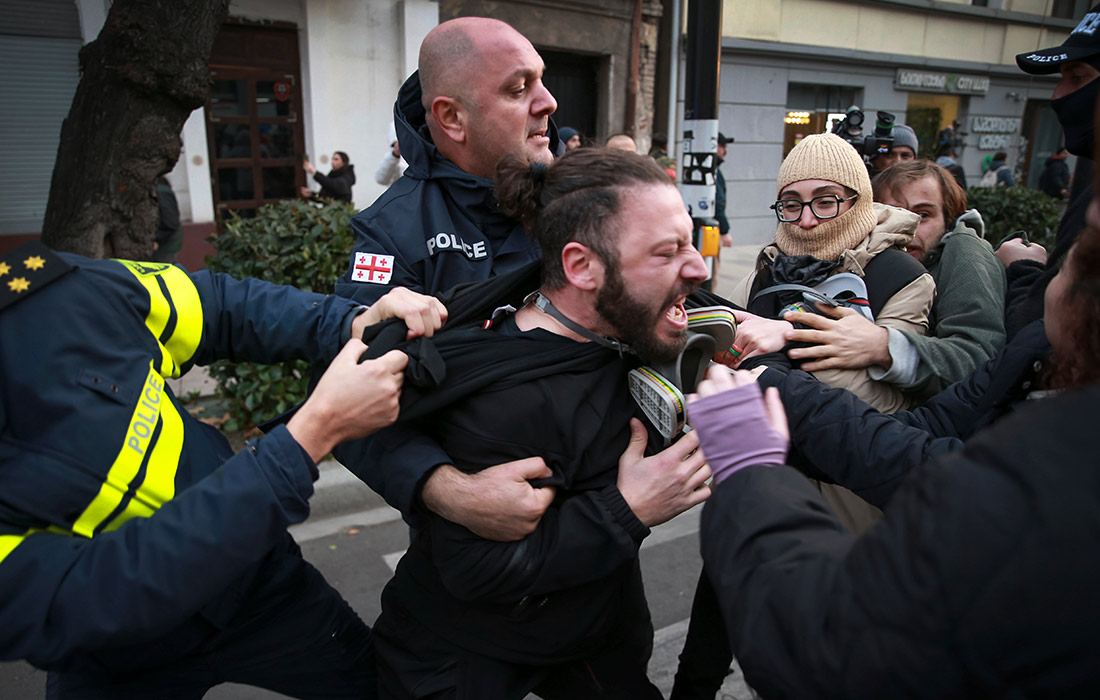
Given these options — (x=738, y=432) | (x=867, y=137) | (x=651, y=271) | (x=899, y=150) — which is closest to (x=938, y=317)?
(x=651, y=271)

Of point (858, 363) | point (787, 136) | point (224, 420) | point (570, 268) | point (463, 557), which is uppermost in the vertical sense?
point (787, 136)

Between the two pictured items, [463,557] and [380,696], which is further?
[380,696]

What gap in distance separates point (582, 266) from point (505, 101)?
80cm

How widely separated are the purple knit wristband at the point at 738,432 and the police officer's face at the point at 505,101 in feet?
4.04

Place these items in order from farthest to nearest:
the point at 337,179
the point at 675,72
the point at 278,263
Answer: the point at 675,72, the point at 337,179, the point at 278,263

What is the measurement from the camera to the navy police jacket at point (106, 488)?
117 centimetres

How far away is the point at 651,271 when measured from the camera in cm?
162

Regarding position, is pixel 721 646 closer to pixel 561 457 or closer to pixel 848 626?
pixel 561 457

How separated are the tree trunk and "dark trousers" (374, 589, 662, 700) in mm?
3719

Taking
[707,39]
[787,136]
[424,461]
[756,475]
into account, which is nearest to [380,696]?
[424,461]

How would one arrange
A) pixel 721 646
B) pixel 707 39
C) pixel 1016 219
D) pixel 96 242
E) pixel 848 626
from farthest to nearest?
pixel 1016 219
pixel 707 39
pixel 96 242
pixel 721 646
pixel 848 626

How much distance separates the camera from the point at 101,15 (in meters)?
8.05

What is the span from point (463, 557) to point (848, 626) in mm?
901

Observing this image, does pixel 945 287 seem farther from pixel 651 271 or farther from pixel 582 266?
pixel 582 266
